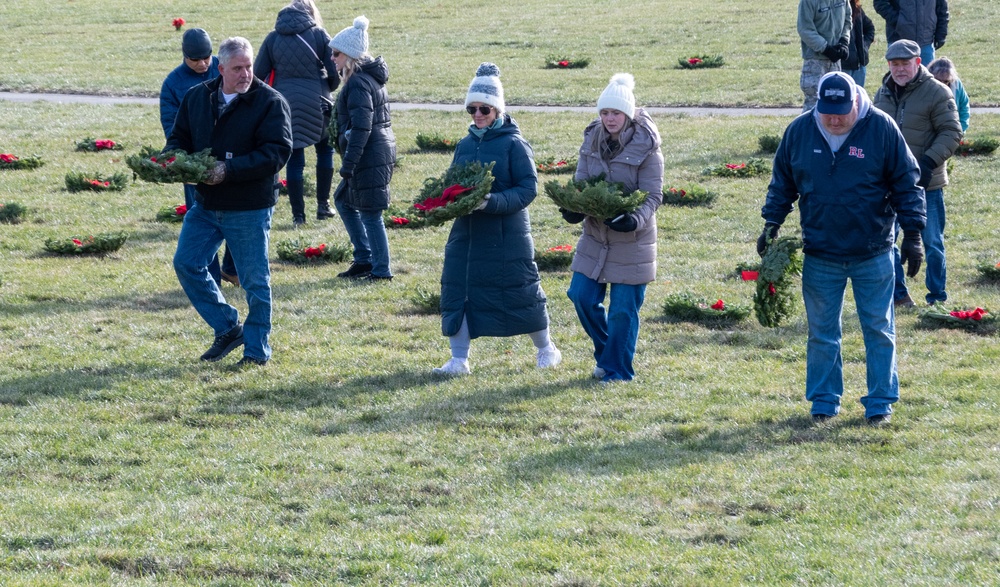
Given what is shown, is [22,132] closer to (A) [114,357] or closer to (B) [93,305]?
(B) [93,305]

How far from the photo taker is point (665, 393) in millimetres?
8477

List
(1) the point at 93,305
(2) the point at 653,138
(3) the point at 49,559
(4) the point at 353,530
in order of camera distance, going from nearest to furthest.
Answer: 1. (3) the point at 49,559
2. (4) the point at 353,530
3. (2) the point at 653,138
4. (1) the point at 93,305

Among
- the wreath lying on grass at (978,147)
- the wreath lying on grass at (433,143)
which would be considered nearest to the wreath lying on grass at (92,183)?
the wreath lying on grass at (433,143)

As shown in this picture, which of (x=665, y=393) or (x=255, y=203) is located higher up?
(x=255, y=203)

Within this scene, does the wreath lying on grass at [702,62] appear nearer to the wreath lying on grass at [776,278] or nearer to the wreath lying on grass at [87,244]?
the wreath lying on grass at [87,244]

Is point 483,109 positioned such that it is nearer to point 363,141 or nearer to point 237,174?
point 237,174

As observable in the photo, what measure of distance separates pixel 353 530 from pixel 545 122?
14520mm

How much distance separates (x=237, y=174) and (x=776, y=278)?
368cm

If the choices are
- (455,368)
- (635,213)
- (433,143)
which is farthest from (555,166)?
(635,213)

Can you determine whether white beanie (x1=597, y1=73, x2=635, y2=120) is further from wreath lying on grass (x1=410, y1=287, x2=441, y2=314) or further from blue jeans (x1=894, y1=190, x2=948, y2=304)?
blue jeans (x1=894, y1=190, x2=948, y2=304)

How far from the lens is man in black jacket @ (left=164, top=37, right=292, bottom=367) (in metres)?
8.66

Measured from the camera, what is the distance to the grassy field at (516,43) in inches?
925

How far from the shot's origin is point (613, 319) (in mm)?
8562

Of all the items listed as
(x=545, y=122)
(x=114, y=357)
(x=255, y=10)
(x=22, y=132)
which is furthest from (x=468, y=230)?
(x=255, y=10)
